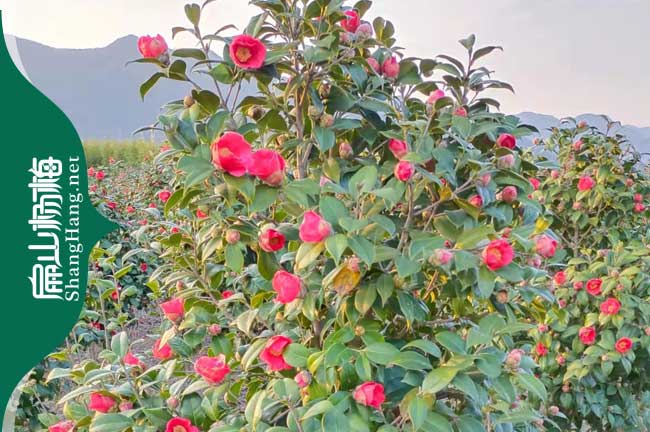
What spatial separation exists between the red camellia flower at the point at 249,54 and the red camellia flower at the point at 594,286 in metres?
1.42

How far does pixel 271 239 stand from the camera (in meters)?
0.83

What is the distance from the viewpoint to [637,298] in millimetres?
1755

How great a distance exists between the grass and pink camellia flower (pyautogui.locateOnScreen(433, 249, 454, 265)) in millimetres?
10904

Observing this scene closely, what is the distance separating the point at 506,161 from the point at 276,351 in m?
0.44

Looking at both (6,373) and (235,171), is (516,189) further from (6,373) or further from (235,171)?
(6,373)

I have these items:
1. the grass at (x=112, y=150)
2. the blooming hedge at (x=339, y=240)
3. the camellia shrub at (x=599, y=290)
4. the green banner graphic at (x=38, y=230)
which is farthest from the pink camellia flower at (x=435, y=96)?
the grass at (x=112, y=150)

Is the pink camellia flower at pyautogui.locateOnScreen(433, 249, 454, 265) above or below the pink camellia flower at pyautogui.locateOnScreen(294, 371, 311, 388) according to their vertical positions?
above

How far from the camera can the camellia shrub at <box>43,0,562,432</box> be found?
759mm

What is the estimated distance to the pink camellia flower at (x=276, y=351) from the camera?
0.81 metres

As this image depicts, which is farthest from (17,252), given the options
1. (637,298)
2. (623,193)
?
(623,193)

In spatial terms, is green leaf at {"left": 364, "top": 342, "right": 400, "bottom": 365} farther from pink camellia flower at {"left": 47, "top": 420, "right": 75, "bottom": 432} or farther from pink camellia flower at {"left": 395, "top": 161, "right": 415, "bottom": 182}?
pink camellia flower at {"left": 47, "top": 420, "right": 75, "bottom": 432}

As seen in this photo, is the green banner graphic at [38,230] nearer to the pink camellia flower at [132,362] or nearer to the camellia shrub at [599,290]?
the pink camellia flower at [132,362]

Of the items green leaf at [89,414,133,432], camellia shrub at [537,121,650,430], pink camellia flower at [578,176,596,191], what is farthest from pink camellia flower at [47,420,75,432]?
pink camellia flower at [578,176,596,191]

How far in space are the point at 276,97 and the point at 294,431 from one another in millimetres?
542
